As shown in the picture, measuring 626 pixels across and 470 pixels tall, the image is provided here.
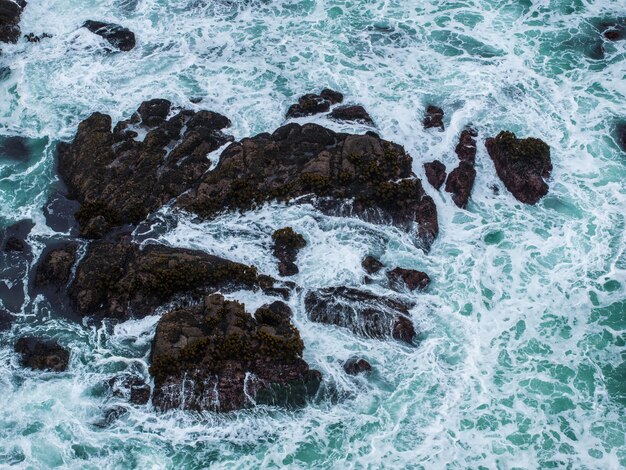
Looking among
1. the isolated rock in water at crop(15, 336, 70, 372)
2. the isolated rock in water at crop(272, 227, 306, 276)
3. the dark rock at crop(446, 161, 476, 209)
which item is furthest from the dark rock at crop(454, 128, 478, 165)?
the isolated rock in water at crop(15, 336, 70, 372)

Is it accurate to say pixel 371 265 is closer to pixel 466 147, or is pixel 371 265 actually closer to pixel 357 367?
pixel 357 367

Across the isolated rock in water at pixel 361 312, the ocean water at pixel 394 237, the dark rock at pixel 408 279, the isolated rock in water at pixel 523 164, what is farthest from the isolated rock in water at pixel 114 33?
the isolated rock in water at pixel 523 164

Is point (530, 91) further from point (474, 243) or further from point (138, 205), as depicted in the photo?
point (138, 205)

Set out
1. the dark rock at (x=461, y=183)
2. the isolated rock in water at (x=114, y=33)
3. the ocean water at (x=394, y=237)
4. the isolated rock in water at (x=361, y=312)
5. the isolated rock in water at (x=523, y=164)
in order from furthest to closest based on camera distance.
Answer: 1. the isolated rock in water at (x=114, y=33)
2. the isolated rock in water at (x=523, y=164)
3. the dark rock at (x=461, y=183)
4. the isolated rock in water at (x=361, y=312)
5. the ocean water at (x=394, y=237)

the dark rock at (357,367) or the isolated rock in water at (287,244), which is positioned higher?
the isolated rock in water at (287,244)

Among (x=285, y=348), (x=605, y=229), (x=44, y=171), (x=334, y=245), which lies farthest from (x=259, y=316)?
(x=605, y=229)

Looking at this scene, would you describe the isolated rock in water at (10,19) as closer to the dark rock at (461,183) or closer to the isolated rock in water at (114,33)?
the isolated rock in water at (114,33)
